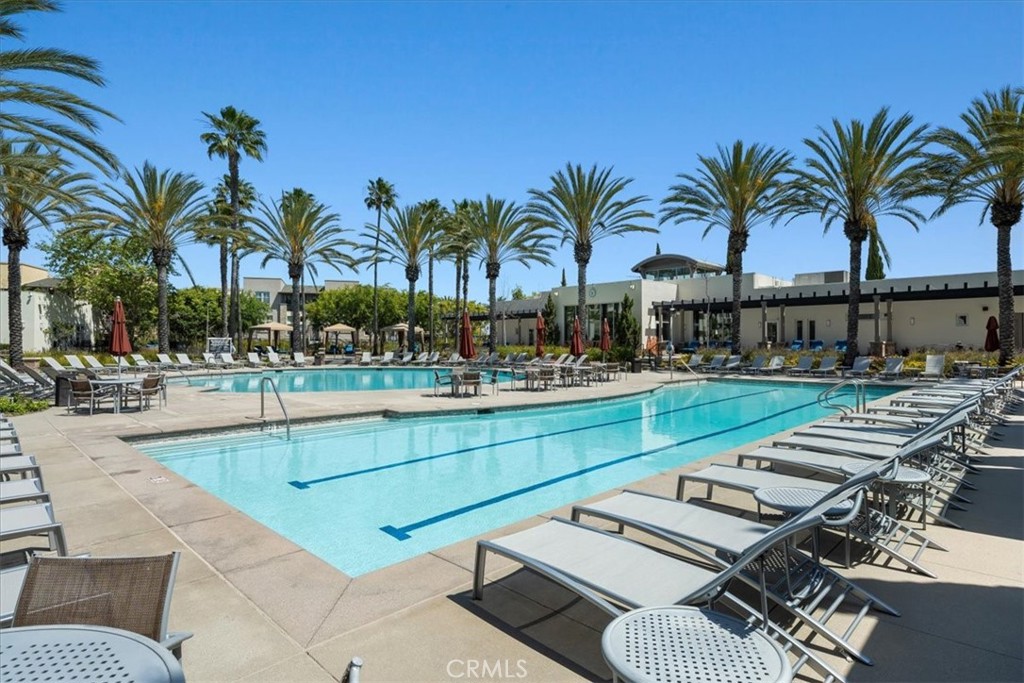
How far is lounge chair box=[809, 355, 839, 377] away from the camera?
2198 cm

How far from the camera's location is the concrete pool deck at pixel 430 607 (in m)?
2.63

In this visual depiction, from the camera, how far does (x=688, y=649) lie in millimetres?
1947

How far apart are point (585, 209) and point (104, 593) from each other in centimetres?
2534

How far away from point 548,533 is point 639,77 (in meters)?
14.6

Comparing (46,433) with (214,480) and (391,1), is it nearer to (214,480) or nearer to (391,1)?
(214,480)

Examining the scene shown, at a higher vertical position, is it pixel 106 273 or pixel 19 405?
pixel 106 273

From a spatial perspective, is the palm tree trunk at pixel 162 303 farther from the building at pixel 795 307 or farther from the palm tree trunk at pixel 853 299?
the palm tree trunk at pixel 853 299

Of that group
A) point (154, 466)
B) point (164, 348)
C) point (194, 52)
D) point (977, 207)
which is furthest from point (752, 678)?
point (164, 348)

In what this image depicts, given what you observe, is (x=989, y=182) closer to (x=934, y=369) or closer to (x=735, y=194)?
(x=934, y=369)

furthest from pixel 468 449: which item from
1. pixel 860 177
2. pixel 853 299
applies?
pixel 853 299

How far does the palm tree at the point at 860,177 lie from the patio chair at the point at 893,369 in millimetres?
2617

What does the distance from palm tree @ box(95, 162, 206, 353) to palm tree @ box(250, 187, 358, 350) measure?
397 cm

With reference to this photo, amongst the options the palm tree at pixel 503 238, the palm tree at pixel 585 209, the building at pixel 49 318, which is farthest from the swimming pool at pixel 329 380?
the building at pixel 49 318

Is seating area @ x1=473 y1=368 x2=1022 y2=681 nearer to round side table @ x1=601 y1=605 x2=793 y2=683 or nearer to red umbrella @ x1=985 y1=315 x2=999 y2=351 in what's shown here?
round side table @ x1=601 y1=605 x2=793 y2=683
